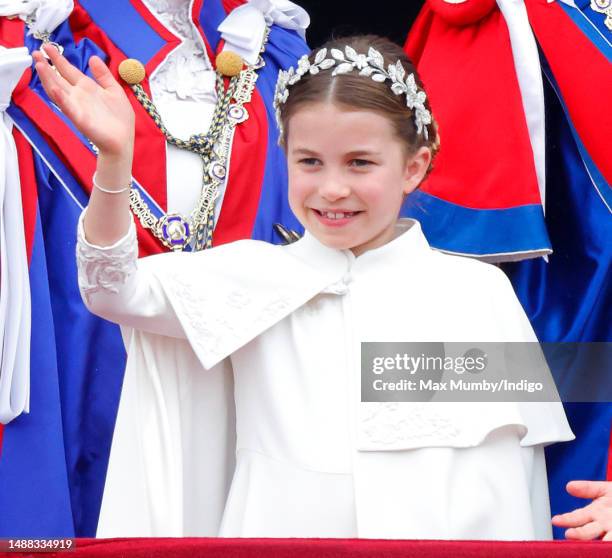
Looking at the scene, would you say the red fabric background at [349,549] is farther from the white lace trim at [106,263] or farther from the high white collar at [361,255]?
the high white collar at [361,255]

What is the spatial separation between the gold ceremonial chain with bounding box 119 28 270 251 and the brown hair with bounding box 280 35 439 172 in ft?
1.51

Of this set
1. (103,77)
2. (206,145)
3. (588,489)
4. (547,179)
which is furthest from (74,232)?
(588,489)

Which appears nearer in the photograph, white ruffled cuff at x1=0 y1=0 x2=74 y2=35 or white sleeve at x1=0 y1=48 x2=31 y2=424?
white sleeve at x1=0 y1=48 x2=31 y2=424

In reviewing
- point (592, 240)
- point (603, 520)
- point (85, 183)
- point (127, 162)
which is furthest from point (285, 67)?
point (603, 520)

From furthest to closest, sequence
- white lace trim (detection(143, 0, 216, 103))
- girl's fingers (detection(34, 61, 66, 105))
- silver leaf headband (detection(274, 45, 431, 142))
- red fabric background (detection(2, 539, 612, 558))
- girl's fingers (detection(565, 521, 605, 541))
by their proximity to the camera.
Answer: white lace trim (detection(143, 0, 216, 103))
silver leaf headband (detection(274, 45, 431, 142))
girl's fingers (detection(34, 61, 66, 105))
girl's fingers (detection(565, 521, 605, 541))
red fabric background (detection(2, 539, 612, 558))

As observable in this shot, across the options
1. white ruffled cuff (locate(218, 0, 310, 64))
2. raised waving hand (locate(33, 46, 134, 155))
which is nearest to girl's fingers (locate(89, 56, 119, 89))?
raised waving hand (locate(33, 46, 134, 155))

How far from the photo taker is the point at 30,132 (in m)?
2.25

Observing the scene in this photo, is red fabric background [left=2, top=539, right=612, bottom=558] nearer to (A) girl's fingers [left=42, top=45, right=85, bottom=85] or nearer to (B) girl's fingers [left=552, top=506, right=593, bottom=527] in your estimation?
(B) girl's fingers [left=552, top=506, right=593, bottom=527]

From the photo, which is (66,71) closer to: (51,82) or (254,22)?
(51,82)

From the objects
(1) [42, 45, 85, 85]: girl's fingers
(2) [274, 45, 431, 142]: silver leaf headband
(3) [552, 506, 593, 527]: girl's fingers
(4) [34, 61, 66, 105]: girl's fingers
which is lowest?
(3) [552, 506, 593, 527]: girl's fingers

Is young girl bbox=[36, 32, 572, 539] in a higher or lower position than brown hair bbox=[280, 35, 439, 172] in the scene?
lower

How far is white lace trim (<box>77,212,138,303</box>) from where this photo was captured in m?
1.63

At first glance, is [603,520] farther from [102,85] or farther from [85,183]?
[85,183]

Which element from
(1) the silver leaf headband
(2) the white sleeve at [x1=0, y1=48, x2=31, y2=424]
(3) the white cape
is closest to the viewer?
(3) the white cape
